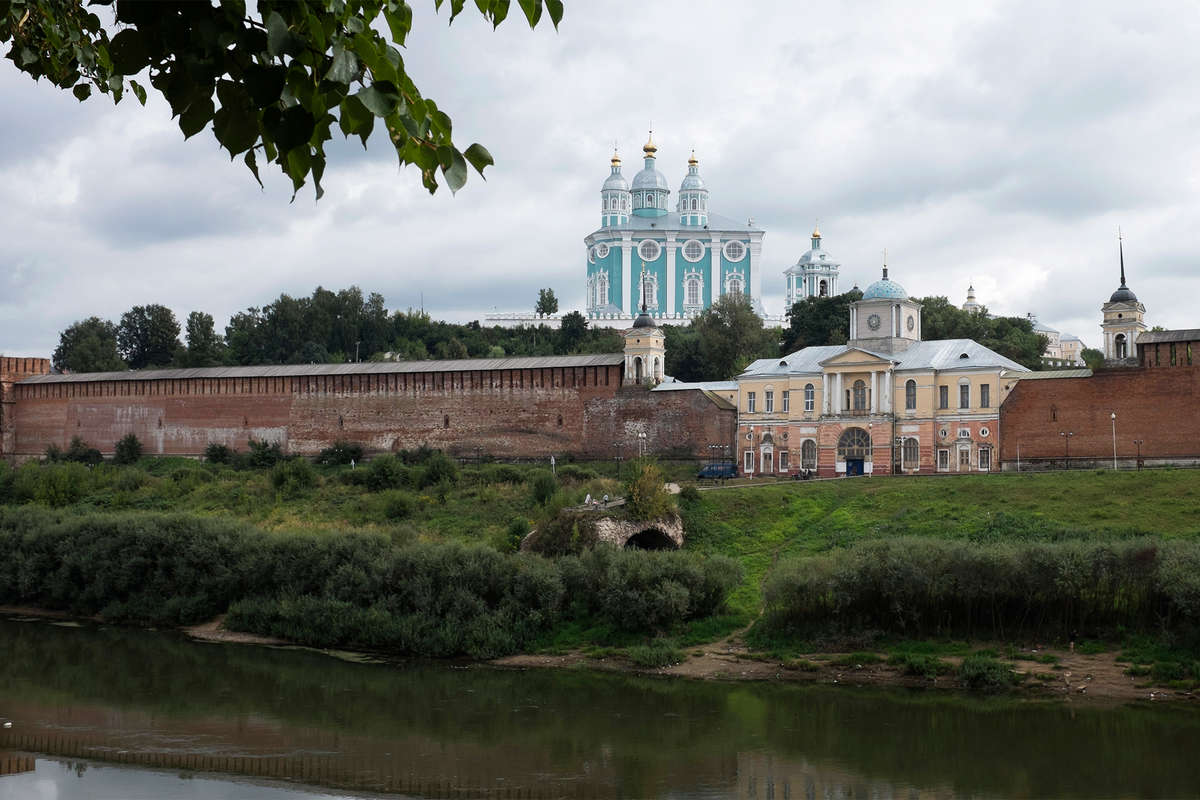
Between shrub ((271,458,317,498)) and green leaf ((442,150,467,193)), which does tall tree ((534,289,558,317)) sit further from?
green leaf ((442,150,467,193))

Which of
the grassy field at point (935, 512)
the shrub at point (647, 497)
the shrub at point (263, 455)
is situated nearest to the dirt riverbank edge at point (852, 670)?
the grassy field at point (935, 512)

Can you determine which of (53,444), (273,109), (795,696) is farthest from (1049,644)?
(53,444)

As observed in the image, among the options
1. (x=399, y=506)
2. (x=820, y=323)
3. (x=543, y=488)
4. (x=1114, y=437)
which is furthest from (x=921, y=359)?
(x=820, y=323)

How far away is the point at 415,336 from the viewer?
5600cm

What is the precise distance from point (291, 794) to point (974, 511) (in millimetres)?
16099

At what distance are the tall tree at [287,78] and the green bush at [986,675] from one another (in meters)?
15.8

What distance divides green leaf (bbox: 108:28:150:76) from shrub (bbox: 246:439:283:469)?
34401 millimetres

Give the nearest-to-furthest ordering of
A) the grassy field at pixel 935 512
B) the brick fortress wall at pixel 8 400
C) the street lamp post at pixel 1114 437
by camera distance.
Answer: the grassy field at pixel 935 512 < the street lamp post at pixel 1114 437 < the brick fortress wall at pixel 8 400

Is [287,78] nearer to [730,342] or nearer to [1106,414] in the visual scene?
[1106,414]

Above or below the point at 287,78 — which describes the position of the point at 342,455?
below

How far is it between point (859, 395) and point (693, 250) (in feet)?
120

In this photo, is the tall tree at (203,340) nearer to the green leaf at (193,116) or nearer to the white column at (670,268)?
the white column at (670,268)

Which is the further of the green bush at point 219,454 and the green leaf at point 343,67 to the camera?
the green bush at point 219,454

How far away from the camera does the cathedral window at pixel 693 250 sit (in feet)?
220
